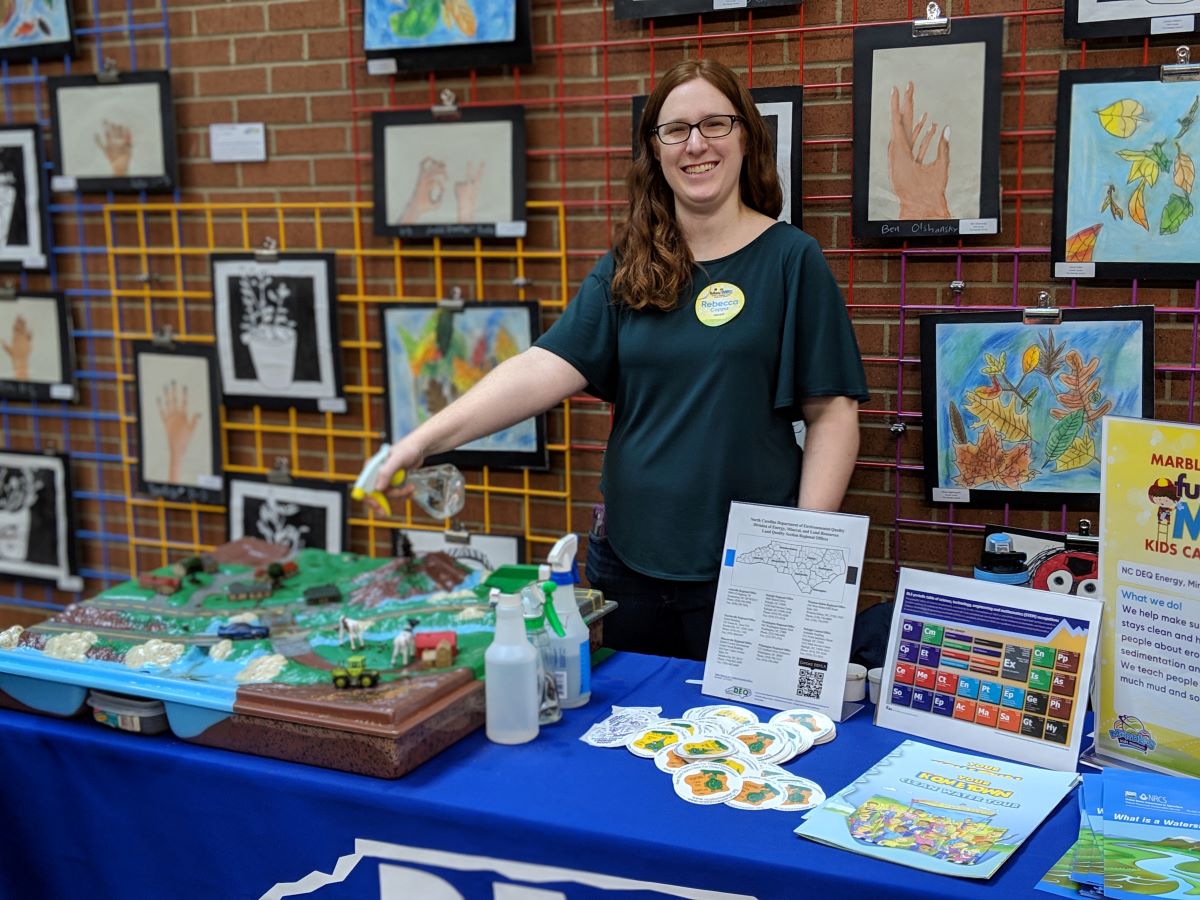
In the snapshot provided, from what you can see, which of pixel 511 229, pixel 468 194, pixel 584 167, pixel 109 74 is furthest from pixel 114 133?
pixel 584 167

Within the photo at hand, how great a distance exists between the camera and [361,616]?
202 cm

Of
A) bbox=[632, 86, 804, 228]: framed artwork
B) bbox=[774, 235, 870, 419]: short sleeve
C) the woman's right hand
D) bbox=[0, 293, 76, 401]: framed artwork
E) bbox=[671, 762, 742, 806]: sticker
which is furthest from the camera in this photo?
bbox=[0, 293, 76, 401]: framed artwork

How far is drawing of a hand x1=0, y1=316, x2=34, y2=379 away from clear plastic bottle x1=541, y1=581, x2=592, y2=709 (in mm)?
2444

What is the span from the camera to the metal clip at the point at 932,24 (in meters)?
2.35

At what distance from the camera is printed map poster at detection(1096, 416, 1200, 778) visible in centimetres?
144

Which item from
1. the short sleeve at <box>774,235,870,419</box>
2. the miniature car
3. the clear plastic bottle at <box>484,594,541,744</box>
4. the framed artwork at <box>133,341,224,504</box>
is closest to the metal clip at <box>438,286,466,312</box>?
the framed artwork at <box>133,341,224,504</box>

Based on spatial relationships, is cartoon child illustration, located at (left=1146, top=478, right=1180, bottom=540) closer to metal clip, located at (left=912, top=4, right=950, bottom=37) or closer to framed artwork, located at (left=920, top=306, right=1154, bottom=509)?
framed artwork, located at (left=920, top=306, right=1154, bottom=509)

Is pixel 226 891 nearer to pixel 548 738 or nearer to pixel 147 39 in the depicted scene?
pixel 548 738

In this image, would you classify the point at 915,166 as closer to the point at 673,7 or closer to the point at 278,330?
the point at 673,7

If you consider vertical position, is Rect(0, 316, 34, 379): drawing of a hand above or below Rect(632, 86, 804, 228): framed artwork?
below

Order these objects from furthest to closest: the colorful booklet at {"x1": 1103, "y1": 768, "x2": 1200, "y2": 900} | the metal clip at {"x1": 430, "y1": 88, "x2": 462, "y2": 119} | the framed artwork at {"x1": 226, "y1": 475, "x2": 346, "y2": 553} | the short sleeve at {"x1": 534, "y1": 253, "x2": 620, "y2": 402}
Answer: the framed artwork at {"x1": 226, "y1": 475, "x2": 346, "y2": 553} → the metal clip at {"x1": 430, "y1": 88, "x2": 462, "y2": 119} → the short sleeve at {"x1": 534, "y1": 253, "x2": 620, "y2": 402} → the colorful booklet at {"x1": 1103, "y1": 768, "x2": 1200, "y2": 900}

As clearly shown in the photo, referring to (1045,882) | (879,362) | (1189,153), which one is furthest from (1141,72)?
(1045,882)

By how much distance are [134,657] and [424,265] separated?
1.46 m

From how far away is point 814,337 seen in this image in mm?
2027
